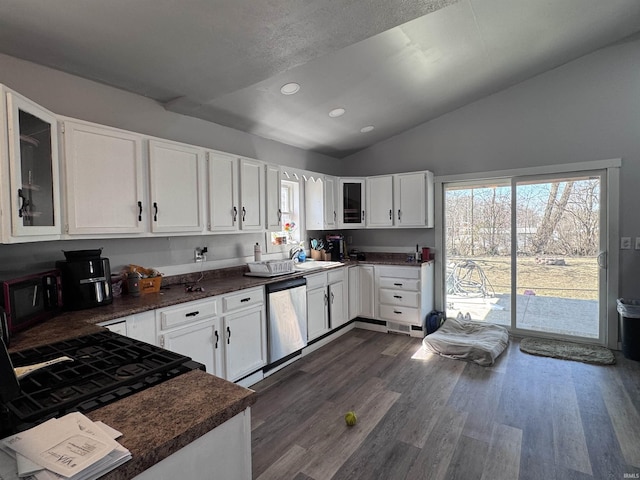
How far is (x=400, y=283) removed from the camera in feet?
14.2

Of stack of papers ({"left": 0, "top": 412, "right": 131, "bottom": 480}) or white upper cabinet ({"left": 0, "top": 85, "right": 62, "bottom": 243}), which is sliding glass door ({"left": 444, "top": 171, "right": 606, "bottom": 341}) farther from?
stack of papers ({"left": 0, "top": 412, "right": 131, "bottom": 480})

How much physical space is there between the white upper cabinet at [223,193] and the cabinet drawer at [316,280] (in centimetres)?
102

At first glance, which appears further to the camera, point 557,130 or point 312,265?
point 312,265

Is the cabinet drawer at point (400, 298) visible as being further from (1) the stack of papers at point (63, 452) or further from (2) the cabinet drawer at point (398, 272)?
(1) the stack of papers at point (63, 452)

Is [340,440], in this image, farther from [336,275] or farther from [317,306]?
[336,275]

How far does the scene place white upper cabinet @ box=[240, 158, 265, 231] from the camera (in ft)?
10.7

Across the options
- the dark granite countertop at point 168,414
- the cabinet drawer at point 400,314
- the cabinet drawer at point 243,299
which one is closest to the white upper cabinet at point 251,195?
the cabinet drawer at point 243,299

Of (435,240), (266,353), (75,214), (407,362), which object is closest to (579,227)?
(435,240)

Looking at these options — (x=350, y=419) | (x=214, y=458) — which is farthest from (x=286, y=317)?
(x=214, y=458)

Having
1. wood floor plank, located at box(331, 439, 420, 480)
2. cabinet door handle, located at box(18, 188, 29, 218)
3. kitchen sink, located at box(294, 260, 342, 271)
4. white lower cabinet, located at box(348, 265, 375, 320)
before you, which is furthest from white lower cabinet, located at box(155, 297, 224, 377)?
white lower cabinet, located at box(348, 265, 375, 320)

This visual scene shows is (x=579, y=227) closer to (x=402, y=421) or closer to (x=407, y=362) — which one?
(x=407, y=362)

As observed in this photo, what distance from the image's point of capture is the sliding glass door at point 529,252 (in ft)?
12.6

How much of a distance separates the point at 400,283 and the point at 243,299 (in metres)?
2.25

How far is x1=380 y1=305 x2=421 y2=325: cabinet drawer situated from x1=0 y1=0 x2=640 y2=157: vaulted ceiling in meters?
2.43
